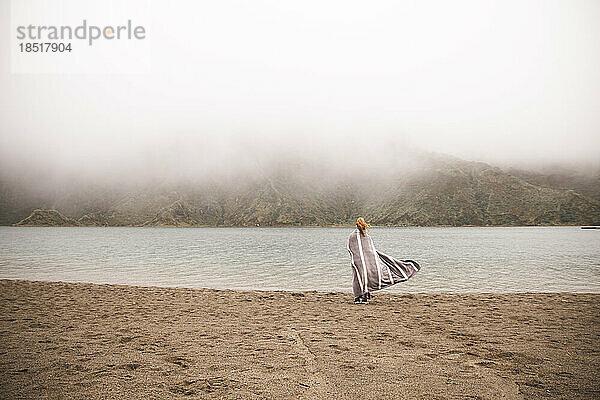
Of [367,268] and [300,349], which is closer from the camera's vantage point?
[300,349]

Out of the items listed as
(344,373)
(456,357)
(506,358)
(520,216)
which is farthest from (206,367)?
(520,216)

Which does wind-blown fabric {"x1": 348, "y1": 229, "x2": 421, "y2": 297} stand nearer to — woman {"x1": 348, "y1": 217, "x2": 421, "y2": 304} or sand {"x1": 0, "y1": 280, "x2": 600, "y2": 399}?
woman {"x1": 348, "y1": 217, "x2": 421, "y2": 304}

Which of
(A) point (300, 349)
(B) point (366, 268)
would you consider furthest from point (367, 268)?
(A) point (300, 349)

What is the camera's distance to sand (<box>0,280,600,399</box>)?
5.20 metres

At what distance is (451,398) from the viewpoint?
16.0 feet

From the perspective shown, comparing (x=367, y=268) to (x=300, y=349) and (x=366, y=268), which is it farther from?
(x=300, y=349)

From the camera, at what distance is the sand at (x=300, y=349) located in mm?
5203

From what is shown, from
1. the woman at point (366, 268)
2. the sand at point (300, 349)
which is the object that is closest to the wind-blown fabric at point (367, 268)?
the woman at point (366, 268)

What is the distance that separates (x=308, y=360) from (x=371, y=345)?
147 cm

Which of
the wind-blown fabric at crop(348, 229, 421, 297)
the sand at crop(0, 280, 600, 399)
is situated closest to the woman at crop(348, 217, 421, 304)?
the wind-blown fabric at crop(348, 229, 421, 297)

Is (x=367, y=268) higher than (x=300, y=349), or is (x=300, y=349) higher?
(x=367, y=268)

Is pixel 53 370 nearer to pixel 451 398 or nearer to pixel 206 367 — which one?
pixel 206 367

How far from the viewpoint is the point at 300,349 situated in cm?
716

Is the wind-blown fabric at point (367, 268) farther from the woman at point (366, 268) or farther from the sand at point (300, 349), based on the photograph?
the sand at point (300, 349)
